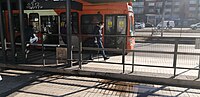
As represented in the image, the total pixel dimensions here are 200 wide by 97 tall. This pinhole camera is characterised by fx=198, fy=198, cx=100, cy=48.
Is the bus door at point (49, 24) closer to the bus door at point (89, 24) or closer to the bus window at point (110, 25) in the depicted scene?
the bus door at point (89, 24)

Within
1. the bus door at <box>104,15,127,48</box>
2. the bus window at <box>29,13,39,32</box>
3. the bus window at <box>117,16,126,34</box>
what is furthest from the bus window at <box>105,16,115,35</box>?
the bus window at <box>29,13,39,32</box>

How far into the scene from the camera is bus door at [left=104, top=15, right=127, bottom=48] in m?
9.76

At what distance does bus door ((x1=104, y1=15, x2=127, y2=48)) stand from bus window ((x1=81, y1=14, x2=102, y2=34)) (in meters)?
0.53

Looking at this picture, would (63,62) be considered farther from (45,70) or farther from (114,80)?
(114,80)

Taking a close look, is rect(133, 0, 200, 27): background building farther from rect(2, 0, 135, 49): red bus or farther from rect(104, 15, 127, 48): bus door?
rect(104, 15, 127, 48): bus door

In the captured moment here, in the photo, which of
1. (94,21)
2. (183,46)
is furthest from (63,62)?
(183,46)

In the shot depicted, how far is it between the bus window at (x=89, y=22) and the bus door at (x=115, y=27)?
1.75 feet

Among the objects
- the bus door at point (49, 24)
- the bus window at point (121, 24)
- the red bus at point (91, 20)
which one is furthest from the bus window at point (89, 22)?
the bus door at point (49, 24)

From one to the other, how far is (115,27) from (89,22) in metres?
1.42

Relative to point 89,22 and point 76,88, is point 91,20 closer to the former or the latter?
point 89,22

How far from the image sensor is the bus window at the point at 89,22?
33.4ft

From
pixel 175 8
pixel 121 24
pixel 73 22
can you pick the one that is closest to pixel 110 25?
pixel 121 24

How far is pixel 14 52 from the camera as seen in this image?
7.60 m

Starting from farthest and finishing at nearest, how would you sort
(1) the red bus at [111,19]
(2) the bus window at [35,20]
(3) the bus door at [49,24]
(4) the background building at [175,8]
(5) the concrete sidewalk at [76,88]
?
(4) the background building at [175,8], (2) the bus window at [35,20], (3) the bus door at [49,24], (1) the red bus at [111,19], (5) the concrete sidewalk at [76,88]
